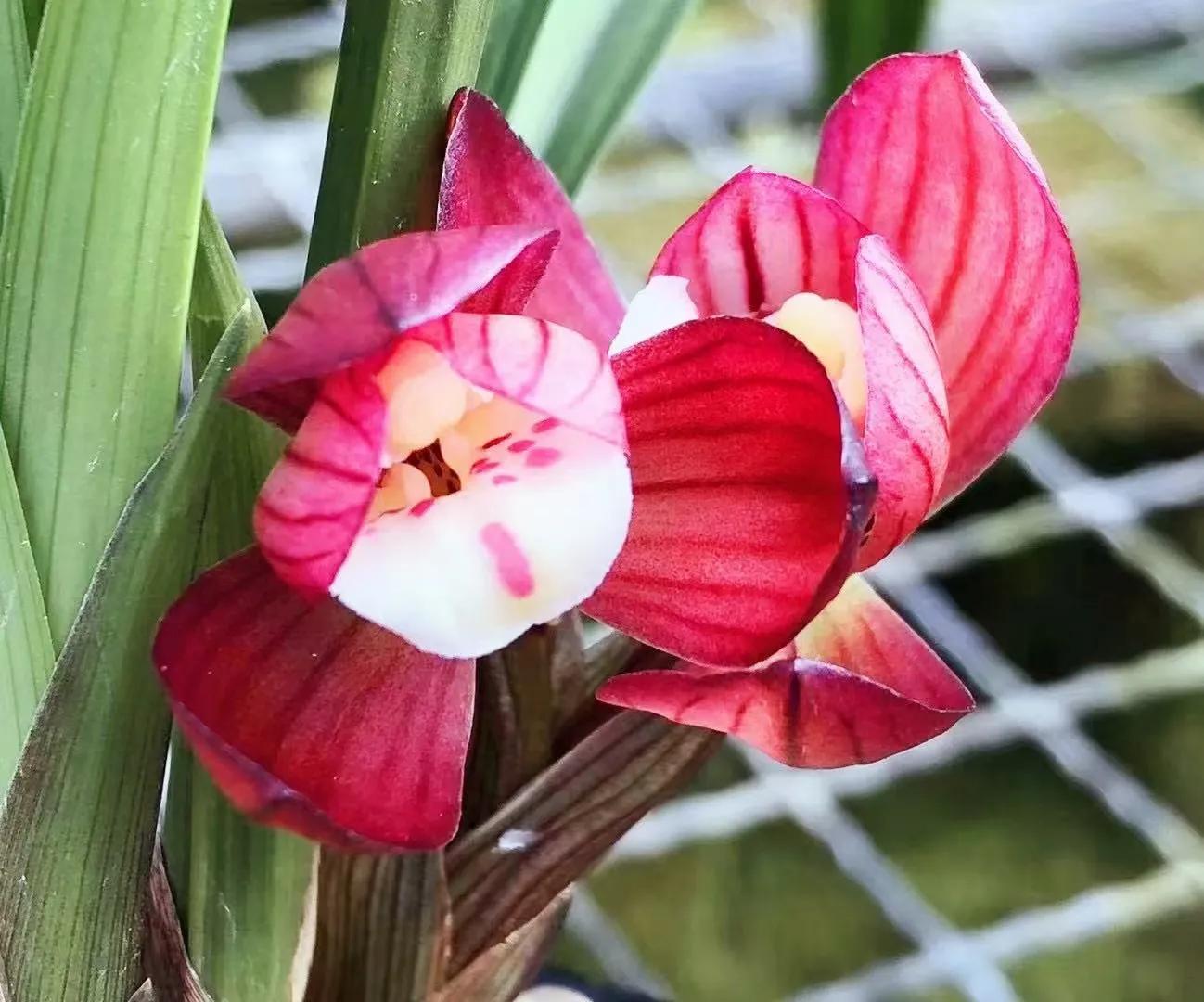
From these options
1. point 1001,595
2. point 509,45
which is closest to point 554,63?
point 509,45

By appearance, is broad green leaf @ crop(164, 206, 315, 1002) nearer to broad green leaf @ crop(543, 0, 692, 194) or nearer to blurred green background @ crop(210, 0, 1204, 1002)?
broad green leaf @ crop(543, 0, 692, 194)

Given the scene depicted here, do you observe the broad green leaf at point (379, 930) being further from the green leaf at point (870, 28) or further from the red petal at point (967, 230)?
the green leaf at point (870, 28)

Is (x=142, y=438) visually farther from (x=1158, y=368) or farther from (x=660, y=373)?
(x=1158, y=368)

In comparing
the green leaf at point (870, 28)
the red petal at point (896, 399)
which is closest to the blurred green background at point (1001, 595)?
the green leaf at point (870, 28)

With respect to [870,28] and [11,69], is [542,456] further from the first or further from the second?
[870,28]

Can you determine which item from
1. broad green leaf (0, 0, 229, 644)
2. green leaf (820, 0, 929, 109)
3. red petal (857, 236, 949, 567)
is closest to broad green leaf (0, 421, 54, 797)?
broad green leaf (0, 0, 229, 644)
